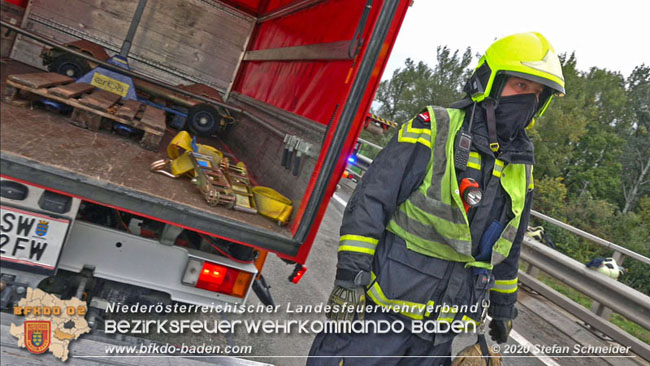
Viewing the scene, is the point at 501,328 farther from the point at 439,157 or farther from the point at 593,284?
the point at 593,284

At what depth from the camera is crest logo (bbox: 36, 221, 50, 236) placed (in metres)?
2.12

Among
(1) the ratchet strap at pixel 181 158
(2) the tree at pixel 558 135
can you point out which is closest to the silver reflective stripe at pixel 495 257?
(1) the ratchet strap at pixel 181 158

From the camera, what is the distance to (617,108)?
55.0 metres

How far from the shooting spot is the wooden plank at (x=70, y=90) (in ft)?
9.66

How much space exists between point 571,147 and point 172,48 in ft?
175

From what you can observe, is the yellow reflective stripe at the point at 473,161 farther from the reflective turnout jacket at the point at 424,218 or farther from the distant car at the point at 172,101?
the distant car at the point at 172,101

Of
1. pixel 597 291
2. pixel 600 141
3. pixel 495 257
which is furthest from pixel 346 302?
pixel 600 141

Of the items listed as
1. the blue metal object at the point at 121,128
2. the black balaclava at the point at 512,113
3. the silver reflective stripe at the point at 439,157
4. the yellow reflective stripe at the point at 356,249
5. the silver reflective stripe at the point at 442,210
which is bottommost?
the blue metal object at the point at 121,128

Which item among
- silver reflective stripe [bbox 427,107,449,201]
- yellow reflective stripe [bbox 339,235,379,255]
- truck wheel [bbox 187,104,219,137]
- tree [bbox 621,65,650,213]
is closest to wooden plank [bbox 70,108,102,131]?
truck wheel [bbox 187,104,219,137]

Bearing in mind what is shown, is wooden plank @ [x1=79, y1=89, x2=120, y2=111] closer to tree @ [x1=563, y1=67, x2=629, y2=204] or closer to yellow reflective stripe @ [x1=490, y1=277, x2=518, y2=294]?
yellow reflective stripe @ [x1=490, y1=277, x2=518, y2=294]

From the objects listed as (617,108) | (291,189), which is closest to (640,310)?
(291,189)

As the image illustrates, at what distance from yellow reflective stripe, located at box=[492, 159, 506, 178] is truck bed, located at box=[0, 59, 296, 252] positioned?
1.17 meters

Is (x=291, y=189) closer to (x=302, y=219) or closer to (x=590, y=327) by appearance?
(x=302, y=219)

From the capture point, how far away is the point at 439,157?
2.27 meters
